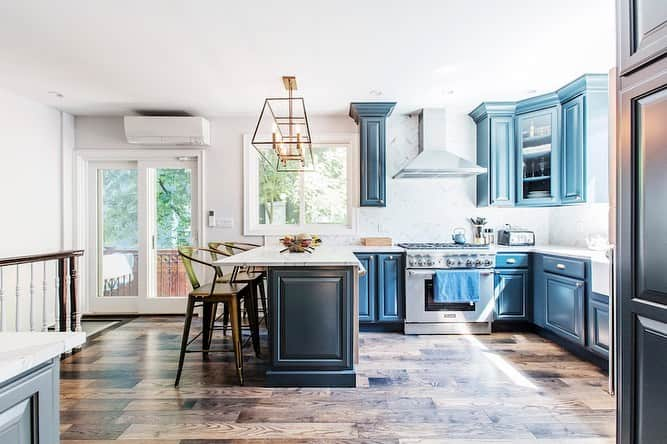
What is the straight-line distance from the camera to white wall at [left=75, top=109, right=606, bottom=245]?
4.50m

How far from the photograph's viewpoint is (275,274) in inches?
101

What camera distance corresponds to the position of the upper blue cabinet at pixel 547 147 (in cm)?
346

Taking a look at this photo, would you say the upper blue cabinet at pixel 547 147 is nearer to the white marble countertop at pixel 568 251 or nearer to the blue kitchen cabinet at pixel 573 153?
the blue kitchen cabinet at pixel 573 153

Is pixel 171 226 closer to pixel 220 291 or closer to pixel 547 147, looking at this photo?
pixel 220 291

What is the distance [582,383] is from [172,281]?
4.39 m

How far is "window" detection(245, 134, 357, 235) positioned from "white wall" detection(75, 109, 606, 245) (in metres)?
0.17

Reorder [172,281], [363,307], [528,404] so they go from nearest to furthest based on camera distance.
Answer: [528,404]
[363,307]
[172,281]

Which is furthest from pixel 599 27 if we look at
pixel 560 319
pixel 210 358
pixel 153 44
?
pixel 210 358

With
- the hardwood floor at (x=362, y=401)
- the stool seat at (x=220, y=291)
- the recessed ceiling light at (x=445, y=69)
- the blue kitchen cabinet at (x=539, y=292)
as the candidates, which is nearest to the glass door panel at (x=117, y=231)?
the hardwood floor at (x=362, y=401)

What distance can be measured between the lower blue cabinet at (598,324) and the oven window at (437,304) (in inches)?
42.7

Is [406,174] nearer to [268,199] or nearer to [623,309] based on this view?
[268,199]

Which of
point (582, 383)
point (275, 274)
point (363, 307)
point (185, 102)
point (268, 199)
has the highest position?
point (185, 102)

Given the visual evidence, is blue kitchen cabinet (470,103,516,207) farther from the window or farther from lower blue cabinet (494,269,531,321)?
the window

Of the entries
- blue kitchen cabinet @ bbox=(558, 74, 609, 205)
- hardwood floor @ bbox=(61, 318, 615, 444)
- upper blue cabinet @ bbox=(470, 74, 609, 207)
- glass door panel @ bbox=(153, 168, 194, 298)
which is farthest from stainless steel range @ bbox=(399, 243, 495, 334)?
glass door panel @ bbox=(153, 168, 194, 298)
